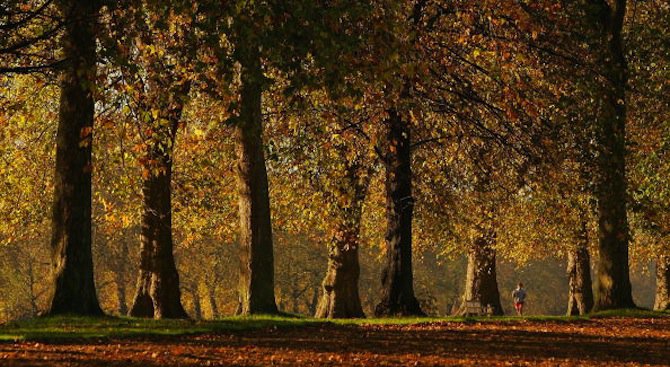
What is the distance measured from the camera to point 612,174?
24.4m

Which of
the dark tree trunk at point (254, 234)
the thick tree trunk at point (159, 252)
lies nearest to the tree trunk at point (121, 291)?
the thick tree trunk at point (159, 252)

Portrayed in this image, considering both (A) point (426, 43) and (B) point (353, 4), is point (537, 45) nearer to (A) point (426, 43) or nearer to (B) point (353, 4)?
(A) point (426, 43)

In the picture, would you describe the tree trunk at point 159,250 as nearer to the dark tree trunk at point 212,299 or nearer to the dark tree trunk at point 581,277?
the dark tree trunk at point 581,277

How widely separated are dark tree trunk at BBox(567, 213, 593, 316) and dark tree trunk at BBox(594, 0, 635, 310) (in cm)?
1109

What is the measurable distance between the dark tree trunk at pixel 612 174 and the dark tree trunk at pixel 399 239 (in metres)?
5.14

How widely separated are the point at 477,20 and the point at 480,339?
794cm

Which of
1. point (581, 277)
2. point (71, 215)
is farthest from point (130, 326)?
point (581, 277)

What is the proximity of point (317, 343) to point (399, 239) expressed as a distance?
8.10 meters

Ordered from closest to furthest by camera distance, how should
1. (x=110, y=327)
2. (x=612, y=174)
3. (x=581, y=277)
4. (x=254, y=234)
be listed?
(x=110, y=327), (x=254, y=234), (x=612, y=174), (x=581, y=277)

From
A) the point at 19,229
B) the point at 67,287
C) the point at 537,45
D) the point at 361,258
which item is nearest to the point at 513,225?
the point at 537,45

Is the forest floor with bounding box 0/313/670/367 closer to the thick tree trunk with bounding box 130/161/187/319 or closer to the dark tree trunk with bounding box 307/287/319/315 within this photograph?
the thick tree trunk with bounding box 130/161/187/319

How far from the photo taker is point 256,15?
1203 cm

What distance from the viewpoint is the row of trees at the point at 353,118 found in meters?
13.1

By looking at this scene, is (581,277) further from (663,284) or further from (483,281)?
(483,281)
